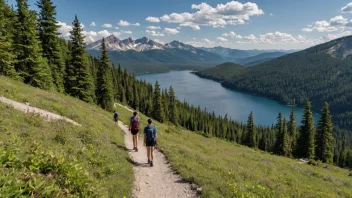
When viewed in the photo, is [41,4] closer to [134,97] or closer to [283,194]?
[283,194]

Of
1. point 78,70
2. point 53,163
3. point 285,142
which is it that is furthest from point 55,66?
point 285,142

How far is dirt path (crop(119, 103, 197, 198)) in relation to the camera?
10820mm

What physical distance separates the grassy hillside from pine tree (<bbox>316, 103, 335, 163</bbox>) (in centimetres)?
6135

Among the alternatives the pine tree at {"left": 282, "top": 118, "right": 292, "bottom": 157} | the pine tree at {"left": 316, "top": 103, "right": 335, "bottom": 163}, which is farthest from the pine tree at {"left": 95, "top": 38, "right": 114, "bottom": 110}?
the pine tree at {"left": 316, "top": 103, "right": 335, "bottom": 163}

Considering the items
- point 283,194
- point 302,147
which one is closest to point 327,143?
point 302,147

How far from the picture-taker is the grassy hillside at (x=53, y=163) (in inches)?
226

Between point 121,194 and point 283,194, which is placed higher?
point 121,194

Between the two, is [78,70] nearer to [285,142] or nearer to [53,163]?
[53,163]

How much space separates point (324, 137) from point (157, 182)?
62.2 metres

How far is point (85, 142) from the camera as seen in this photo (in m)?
13.7

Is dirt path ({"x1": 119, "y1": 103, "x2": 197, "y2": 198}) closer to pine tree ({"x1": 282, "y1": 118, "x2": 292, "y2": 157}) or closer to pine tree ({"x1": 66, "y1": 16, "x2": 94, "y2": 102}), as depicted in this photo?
pine tree ({"x1": 66, "y1": 16, "x2": 94, "y2": 102})

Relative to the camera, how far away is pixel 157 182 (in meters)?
12.2

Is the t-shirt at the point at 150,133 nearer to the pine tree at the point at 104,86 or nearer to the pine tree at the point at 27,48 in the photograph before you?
the pine tree at the point at 27,48

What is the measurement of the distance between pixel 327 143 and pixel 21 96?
67999 millimetres
